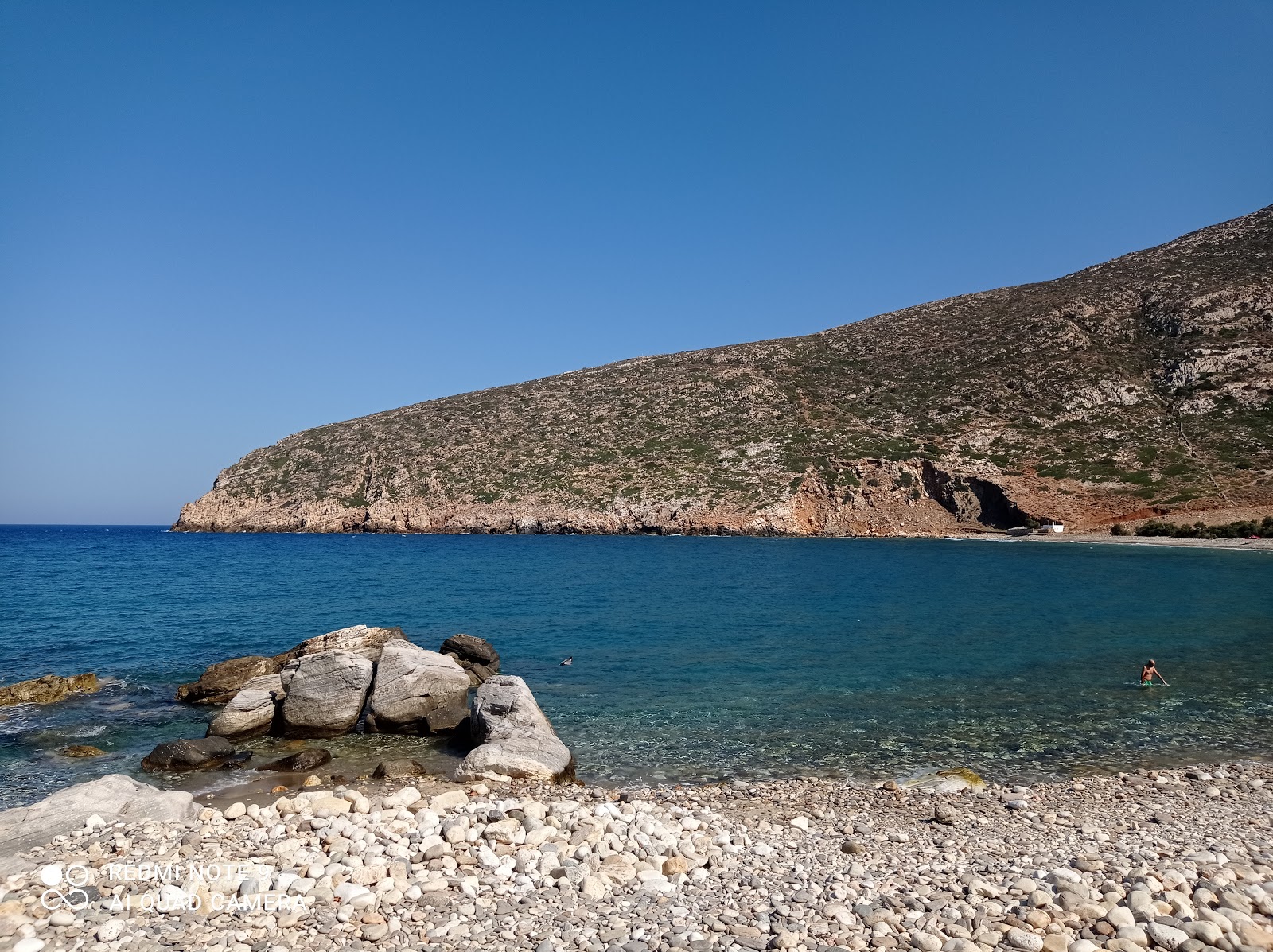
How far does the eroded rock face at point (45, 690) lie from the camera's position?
61.4 ft

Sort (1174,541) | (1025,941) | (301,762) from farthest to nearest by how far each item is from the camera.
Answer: (1174,541) < (301,762) < (1025,941)

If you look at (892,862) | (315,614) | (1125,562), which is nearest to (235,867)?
(892,862)

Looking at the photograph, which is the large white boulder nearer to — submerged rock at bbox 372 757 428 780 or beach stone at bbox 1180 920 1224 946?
submerged rock at bbox 372 757 428 780

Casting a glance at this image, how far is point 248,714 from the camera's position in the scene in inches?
641

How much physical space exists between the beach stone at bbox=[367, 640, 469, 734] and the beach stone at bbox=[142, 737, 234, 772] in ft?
10.1

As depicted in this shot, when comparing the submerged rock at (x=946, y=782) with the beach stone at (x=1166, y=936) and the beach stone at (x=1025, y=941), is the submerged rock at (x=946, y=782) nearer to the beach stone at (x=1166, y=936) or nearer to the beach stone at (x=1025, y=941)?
the beach stone at (x=1166, y=936)

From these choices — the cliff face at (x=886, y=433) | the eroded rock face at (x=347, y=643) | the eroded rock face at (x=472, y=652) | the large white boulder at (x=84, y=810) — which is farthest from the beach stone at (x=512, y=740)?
the cliff face at (x=886, y=433)

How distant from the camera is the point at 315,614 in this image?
33.0 m

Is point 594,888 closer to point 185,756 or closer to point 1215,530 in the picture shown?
point 185,756

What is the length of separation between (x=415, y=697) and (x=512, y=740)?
158 inches

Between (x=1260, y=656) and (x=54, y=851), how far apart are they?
3039 cm

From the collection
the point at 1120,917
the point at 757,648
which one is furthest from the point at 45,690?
the point at 1120,917

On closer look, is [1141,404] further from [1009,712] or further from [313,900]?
[313,900]

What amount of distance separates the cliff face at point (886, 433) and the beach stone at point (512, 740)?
66.8 metres
